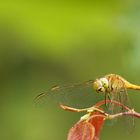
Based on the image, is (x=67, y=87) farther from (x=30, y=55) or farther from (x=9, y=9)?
(x=30, y=55)

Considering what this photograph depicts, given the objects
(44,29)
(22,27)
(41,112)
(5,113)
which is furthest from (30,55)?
(44,29)

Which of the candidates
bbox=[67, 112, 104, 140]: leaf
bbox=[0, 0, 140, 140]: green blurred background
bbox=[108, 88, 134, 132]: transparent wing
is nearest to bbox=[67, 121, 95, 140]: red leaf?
bbox=[67, 112, 104, 140]: leaf

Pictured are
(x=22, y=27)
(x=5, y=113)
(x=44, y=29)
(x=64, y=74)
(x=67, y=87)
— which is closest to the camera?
(x=67, y=87)

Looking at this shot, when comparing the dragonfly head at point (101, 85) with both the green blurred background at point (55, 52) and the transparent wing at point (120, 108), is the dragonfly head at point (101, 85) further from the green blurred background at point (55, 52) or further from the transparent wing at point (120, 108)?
the green blurred background at point (55, 52)

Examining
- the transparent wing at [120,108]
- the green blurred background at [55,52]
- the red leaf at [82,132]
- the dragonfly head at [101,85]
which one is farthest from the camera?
the green blurred background at [55,52]

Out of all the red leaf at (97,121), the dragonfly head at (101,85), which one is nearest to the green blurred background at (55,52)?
the dragonfly head at (101,85)

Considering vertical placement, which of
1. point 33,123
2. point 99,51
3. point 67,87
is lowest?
point 33,123
